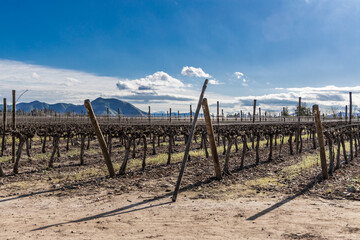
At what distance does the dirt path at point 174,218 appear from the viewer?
509 cm

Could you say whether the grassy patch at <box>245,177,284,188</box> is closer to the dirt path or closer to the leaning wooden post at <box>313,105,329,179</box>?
the dirt path

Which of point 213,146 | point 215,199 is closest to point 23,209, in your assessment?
point 215,199

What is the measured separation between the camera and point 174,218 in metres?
5.94

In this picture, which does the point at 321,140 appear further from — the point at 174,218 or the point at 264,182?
the point at 174,218

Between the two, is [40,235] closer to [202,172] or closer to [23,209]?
[23,209]

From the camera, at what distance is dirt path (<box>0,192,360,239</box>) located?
5086mm

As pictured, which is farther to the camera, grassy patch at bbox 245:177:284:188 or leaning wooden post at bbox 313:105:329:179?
leaning wooden post at bbox 313:105:329:179

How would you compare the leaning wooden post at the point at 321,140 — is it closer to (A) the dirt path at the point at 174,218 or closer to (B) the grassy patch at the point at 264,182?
(B) the grassy patch at the point at 264,182

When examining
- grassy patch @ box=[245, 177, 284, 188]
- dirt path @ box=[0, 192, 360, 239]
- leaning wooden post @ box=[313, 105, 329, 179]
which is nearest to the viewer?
dirt path @ box=[0, 192, 360, 239]

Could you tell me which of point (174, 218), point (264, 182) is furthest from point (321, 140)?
point (174, 218)

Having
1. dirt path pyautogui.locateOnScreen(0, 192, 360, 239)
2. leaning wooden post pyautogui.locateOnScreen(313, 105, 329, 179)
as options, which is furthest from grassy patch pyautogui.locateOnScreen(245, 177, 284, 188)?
leaning wooden post pyautogui.locateOnScreen(313, 105, 329, 179)

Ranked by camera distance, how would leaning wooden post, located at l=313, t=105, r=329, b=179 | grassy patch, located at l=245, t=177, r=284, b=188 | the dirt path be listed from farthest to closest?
1. leaning wooden post, located at l=313, t=105, r=329, b=179
2. grassy patch, located at l=245, t=177, r=284, b=188
3. the dirt path

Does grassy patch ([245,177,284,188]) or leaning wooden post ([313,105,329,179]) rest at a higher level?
leaning wooden post ([313,105,329,179])

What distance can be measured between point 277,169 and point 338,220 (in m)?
5.55
